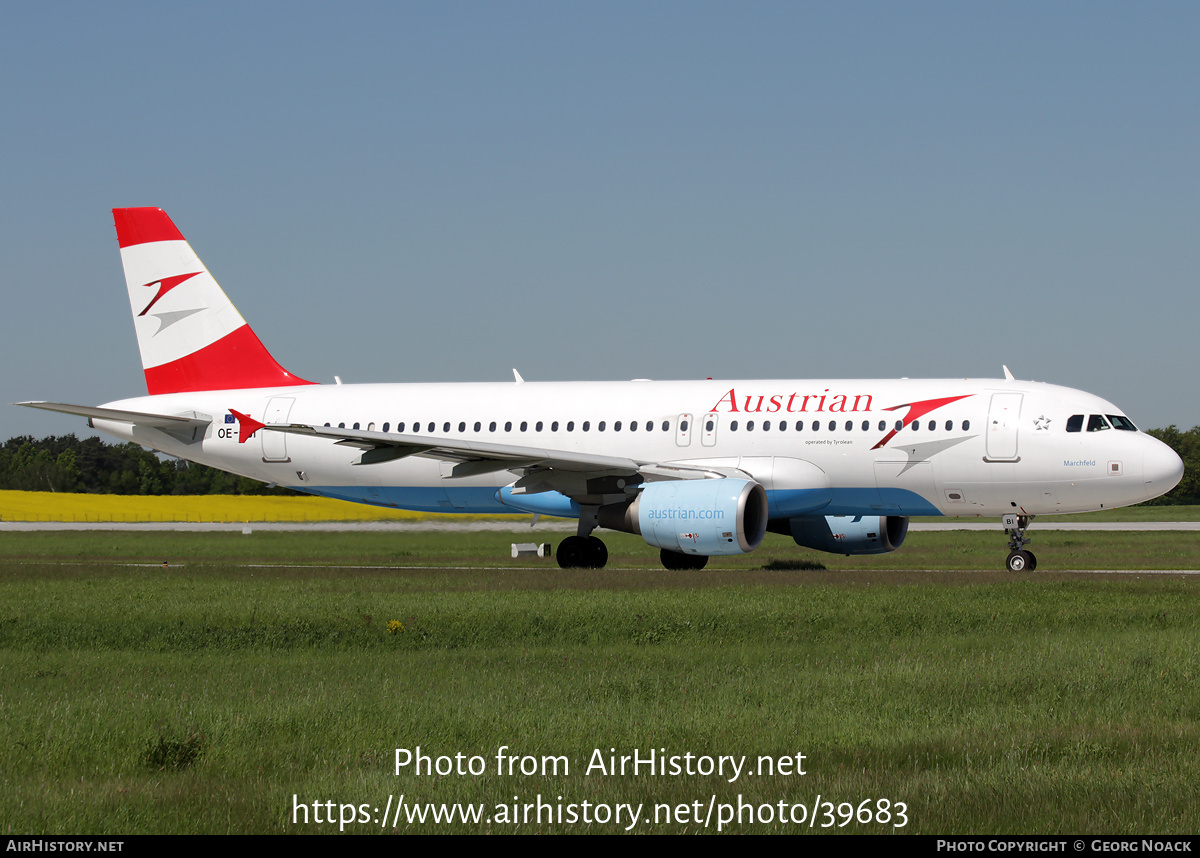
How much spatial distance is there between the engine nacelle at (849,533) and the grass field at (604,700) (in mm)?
6344

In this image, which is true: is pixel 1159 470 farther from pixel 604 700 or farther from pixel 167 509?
pixel 167 509

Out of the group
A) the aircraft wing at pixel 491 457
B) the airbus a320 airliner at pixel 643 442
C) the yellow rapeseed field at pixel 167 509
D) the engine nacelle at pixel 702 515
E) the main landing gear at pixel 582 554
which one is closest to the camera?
the engine nacelle at pixel 702 515

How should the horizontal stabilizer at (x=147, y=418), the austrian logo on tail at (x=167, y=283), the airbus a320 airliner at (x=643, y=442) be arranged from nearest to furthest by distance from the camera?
the airbus a320 airliner at (x=643, y=442), the horizontal stabilizer at (x=147, y=418), the austrian logo on tail at (x=167, y=283)

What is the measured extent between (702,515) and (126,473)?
78390 millimetres

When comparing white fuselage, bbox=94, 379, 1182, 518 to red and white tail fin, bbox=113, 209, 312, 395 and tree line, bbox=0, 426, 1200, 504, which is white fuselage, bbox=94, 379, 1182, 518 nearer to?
red and white tail fin, bbox=113, 209, 312, 395

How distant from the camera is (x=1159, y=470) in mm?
24031

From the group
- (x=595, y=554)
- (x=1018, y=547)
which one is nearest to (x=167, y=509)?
(x=595, y=554)

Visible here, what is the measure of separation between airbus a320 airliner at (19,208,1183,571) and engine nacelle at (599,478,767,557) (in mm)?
39

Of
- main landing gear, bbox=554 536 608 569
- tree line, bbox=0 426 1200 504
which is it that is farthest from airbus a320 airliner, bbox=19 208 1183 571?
tree line, bbox=0 426 1200 504

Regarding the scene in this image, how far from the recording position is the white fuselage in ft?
81.1

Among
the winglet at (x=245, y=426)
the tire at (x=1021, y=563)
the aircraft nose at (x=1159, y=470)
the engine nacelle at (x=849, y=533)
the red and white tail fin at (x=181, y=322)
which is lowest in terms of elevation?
the tire at (x=1021, y=563)

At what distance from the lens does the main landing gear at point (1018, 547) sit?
24812 millimetres

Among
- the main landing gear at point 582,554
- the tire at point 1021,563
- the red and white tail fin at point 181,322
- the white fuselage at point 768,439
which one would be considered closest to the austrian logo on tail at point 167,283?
the red and white tail fin at point 181,322

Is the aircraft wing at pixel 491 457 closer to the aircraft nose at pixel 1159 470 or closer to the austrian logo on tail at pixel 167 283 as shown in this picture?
the austrian logo on tail at pixel 167 283
